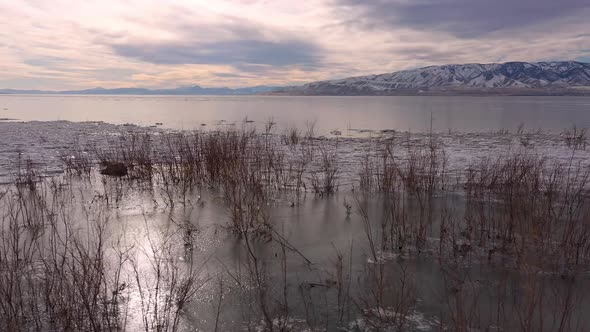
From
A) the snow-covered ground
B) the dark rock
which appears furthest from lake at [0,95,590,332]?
the snow-covered ground

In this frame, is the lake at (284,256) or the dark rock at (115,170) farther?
the dark rock at (115,170)

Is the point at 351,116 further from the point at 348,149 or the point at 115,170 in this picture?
the point at 115,170

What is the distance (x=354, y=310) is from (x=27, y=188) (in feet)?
25.6

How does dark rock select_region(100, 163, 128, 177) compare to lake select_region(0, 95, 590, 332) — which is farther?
dark rock select_region(100, 163, 128, 177)

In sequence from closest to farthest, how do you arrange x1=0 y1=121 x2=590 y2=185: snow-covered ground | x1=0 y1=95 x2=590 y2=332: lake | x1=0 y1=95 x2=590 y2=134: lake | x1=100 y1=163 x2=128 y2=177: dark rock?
x1=0 y1=95 x2=590 y2=332: lake → x1=100 y1=163 x2=128 y2=177: dark rock → x1=0 y1=121 x2=590 y2=185: snow-covered ground → x1=0 y1=95 x2=590 y2=134: lake

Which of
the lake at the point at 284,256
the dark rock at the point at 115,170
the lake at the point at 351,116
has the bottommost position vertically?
the lake at the point at 284,256

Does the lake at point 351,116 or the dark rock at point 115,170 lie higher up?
the lake at point 351,116

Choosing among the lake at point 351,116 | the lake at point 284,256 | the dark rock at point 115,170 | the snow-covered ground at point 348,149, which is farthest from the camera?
the lake at point 351,116

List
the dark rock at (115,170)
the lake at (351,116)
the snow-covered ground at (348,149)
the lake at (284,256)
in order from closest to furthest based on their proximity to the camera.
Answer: the lake at (284,256) < the dark rock at (115,170) < the snow-covered ground at (348,149) < the lake at (351,116)

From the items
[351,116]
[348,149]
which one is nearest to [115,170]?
[348,149]

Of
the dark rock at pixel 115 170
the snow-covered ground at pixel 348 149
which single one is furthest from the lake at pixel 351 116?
the dark rock at pixel 115 170

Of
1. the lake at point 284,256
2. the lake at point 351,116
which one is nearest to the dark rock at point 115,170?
the lake at point 284,256

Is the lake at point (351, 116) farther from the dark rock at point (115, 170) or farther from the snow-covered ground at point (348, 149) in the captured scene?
the dark rock at point (115, 170)

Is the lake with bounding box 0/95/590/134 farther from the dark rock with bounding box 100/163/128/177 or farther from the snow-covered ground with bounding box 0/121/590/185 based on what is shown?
the dark rock with bounding box 100/163/128/177
